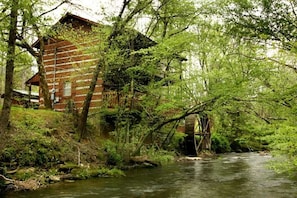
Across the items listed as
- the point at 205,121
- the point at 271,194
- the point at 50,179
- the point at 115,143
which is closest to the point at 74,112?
the point at 115,143

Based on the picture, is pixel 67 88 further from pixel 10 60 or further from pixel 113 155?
pixel 10 60

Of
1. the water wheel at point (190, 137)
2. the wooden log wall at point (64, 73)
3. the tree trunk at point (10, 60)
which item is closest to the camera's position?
the tree trunk at point (10, 60)

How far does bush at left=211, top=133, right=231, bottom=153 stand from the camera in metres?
31.0

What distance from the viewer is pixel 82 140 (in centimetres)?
1650

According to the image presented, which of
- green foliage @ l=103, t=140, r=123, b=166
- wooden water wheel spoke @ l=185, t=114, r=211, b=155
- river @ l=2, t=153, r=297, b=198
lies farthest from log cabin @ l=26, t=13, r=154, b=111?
wooden water wheel spoke @ l=185, t=114, r=211, b=155

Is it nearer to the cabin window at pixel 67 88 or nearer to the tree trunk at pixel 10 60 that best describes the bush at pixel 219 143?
the cabin window at pixel 67 88

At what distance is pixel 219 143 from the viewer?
31469 mm

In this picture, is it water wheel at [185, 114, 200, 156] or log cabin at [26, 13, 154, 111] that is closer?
log cabin at [26, 13, 154, 111]

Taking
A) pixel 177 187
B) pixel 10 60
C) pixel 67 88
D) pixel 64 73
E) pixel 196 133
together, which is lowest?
pixel 177 187

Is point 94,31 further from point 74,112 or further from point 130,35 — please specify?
point 74,112

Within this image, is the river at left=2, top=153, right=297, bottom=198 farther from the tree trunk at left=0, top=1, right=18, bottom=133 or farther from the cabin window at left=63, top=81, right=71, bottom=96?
the cabin window at left=63, top=81, right=71, bottom=96

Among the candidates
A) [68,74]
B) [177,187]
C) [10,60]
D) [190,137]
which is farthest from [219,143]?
[10,60]

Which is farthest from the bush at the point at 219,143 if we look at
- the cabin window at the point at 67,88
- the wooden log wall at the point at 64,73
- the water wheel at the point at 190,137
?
the cabin window at the point at 67,88

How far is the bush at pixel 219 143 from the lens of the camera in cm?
3098
